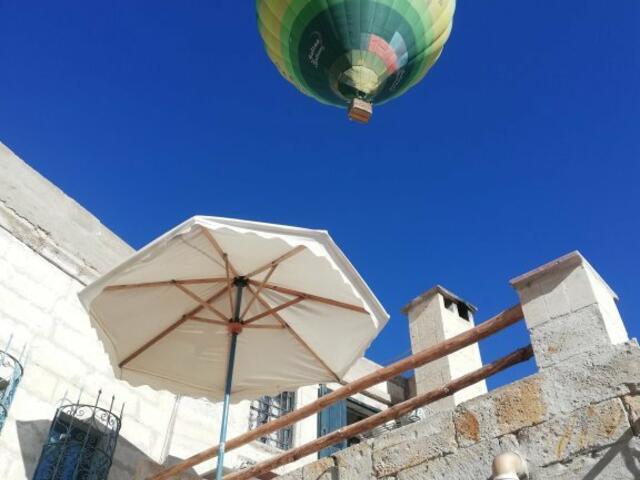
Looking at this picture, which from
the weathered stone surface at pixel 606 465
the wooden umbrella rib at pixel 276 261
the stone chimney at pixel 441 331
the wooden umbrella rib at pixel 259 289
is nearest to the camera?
the weathered stone surface at pixel 606 465

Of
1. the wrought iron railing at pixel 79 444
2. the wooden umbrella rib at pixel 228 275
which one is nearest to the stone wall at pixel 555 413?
the wooden umbrella rib at pixel 228 275

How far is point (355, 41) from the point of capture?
384 inches

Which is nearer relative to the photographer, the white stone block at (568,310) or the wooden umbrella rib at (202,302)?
the white stone block at (568,310)

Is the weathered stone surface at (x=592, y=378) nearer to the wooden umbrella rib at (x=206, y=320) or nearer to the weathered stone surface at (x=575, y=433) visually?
the weathered stone surface at (x=575, y=433)

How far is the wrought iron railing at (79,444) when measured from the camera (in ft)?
19.0

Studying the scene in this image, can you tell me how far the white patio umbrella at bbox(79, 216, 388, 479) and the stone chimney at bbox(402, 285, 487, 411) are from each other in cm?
792

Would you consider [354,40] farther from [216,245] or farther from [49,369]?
[49,369]

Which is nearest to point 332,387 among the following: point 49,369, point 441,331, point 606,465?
point 441,331

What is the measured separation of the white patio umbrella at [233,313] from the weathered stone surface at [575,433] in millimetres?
1773

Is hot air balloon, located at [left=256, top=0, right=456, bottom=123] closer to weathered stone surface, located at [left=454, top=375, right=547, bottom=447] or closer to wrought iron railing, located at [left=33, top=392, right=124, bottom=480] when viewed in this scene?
wrought iron railing, located at [left=33, top=392, right=124, bottom=480]

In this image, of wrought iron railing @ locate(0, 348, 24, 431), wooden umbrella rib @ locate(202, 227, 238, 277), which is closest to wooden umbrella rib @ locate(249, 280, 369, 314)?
wooden umbrella rib @ locate(202, 227, 238, 277)

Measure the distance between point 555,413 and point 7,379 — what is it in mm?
4546

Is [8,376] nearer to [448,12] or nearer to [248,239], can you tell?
[248,239]

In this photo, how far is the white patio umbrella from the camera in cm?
466
